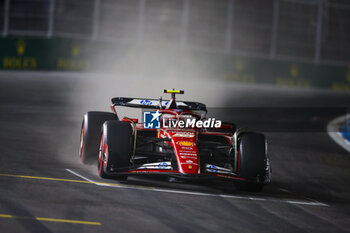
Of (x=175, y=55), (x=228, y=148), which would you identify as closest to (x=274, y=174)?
(x=228, y=148)

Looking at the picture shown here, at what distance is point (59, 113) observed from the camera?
18.0m

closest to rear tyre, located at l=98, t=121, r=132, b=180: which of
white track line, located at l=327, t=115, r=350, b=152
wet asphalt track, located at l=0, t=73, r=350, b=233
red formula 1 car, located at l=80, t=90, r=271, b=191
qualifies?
red formula 1 car, located at l=80, t=90, r=271, b=191

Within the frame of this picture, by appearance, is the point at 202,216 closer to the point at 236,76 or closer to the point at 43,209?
the point at 43,209

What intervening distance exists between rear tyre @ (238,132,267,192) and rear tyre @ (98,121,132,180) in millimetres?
1589

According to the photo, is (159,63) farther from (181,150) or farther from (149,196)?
(149,196)

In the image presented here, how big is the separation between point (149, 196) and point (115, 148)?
38.5 inches

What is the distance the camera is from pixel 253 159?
9297mm

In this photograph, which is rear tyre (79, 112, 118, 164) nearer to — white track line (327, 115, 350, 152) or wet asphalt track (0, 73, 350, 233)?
wet asphalt track (0, 73, 350, 233)

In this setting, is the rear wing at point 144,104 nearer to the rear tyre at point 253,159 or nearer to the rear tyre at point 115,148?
the rear tyre at point 115,148

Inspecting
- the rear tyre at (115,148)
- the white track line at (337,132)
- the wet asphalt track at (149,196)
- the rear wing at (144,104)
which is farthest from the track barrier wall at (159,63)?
the rear tyre at (115,148)

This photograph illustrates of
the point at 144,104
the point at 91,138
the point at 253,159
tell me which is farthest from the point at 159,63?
the point at 253,159

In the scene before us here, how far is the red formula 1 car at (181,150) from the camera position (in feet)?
29.4

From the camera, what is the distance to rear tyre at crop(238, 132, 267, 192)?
9.25 meters

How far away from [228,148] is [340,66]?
30.0 meters
